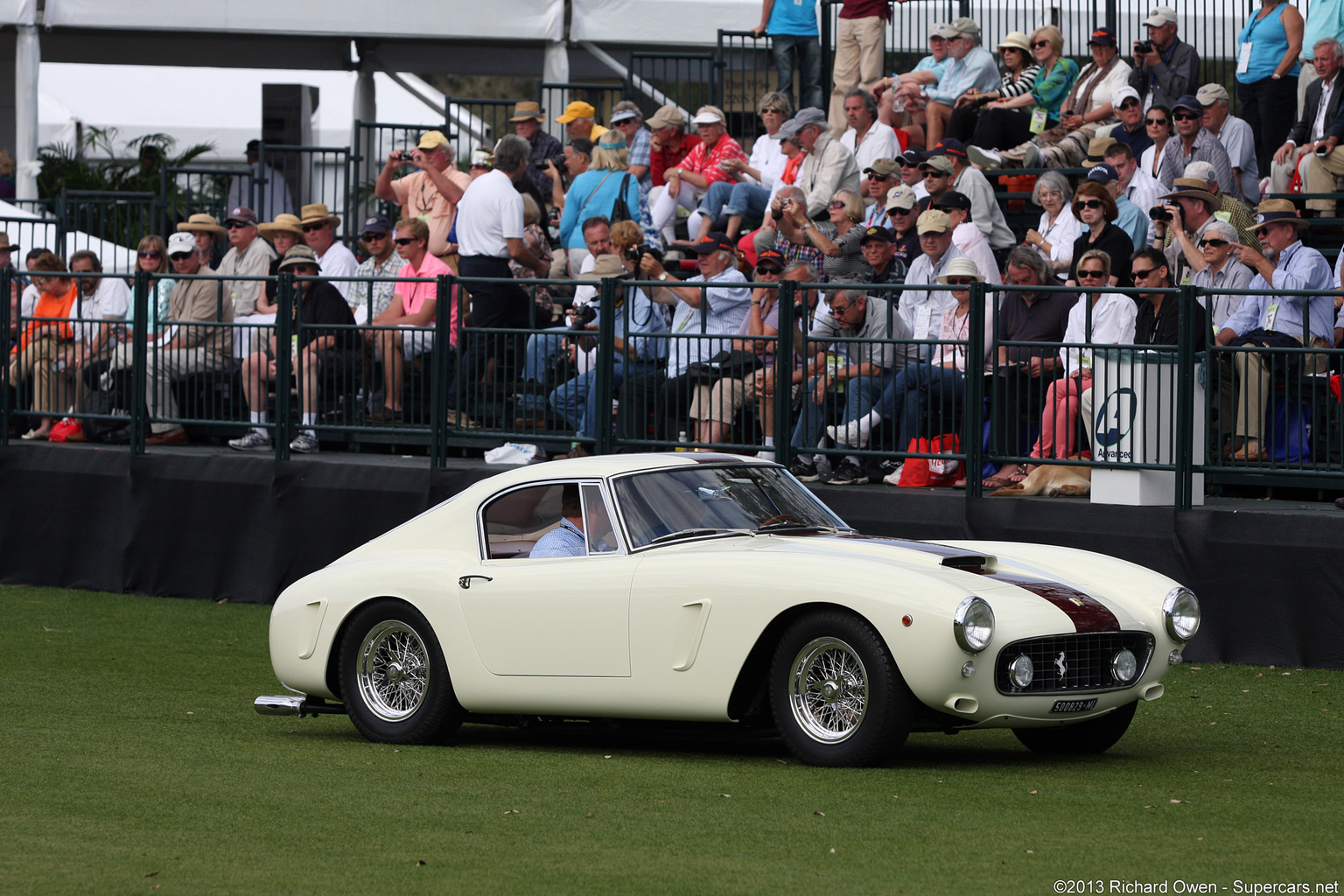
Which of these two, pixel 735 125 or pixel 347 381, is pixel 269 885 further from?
pixel 735 125

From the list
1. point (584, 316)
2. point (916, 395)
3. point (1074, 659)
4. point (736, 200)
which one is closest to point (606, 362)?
point (584, 316)

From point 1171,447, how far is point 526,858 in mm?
6468

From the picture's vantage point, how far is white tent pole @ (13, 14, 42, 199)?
2403cm

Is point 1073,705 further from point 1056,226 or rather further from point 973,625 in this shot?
point 1056,226

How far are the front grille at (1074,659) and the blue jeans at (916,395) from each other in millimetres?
4356

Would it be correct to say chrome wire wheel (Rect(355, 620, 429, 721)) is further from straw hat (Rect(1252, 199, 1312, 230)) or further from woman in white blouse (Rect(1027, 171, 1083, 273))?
woman in white blouse (Rect(1027, 171, 1083, 273))

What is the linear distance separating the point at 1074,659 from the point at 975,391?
438 centimetres

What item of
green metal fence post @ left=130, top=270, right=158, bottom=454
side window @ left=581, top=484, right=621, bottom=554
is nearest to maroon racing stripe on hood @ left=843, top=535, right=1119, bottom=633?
side window @ left=581, top=484, right=621, bottom=554

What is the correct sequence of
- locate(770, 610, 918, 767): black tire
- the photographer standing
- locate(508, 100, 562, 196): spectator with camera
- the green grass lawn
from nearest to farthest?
1. the green grass lawn
2. locate(770, 610, 918, 767): black tire
3. the photographer standing
4. locate(508, 100, 562, 196): spectator with camera

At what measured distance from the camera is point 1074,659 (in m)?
7.64

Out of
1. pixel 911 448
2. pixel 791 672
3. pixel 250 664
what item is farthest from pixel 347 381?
pixel 791 672

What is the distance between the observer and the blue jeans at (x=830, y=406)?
1238 cm

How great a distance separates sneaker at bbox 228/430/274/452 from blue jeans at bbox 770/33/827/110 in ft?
25.2

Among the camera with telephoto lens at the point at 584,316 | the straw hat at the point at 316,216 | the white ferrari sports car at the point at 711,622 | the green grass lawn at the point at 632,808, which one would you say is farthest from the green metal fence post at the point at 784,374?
the straw hat at the point at 316,216
